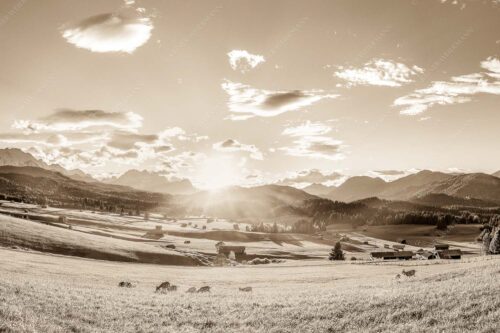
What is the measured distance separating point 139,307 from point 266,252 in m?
110

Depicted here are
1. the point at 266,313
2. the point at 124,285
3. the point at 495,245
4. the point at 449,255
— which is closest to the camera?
the point at 266,313

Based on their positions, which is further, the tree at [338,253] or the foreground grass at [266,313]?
the tree at [338,253]

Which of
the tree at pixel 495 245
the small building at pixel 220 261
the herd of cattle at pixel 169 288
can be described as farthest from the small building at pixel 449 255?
the herd of cattle at pixel 169 288

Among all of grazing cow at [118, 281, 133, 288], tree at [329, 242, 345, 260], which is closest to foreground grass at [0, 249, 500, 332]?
grazing cow at [118, 281, 133, 288]

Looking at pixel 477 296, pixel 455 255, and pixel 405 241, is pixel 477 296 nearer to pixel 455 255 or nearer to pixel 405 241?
pixel 455 255

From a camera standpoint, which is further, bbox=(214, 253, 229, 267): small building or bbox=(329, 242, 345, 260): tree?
bbox=(329, 242, 345, 260): tree

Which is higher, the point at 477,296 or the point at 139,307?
the point at 477,296

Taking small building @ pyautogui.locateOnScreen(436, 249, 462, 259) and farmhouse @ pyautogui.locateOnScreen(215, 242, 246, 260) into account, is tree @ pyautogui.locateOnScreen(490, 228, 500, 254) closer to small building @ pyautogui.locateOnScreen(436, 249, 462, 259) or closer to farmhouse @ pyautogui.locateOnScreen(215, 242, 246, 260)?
small building @ pyautogui.locateOnScreen(436, 249, 462, 259)

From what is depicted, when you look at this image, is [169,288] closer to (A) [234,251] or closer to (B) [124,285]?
(B) [124,285]

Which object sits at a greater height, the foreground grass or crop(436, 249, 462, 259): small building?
the foreground grass

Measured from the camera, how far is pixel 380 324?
A: 1955 cm

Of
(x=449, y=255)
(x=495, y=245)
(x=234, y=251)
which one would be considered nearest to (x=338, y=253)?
(x=449, y=255)

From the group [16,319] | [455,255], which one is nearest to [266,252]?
[455,255]

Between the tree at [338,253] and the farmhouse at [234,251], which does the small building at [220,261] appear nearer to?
the farmhouse at [234,251]
